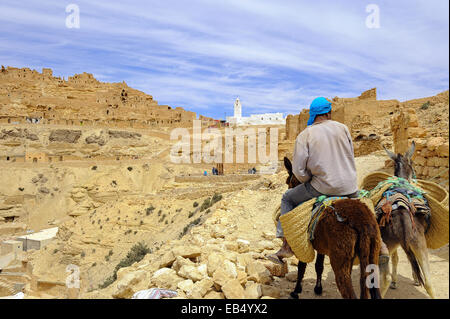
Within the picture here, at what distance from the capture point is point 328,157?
2.77 m

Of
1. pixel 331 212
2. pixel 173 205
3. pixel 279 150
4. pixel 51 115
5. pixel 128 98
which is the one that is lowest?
pixel 173 205

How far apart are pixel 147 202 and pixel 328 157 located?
709 inches

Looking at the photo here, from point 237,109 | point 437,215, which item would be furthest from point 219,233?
point 237,109

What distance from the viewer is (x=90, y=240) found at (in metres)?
18.5

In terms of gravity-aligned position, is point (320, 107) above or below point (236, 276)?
above

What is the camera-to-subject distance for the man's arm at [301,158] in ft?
9.36

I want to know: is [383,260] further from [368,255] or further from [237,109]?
[237,109]

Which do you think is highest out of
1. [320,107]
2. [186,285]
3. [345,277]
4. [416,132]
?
[416,132]

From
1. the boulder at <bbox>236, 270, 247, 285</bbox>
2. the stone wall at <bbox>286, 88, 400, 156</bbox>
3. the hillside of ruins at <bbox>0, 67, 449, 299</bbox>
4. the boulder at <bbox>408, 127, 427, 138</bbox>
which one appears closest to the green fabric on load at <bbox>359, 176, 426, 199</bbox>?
the hillside of ruins at <bbox>0, 67, 449, 299</bbox>

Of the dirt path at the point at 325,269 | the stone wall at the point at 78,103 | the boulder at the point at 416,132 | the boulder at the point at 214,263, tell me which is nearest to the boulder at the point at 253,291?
the dirt path at the point at 325,269

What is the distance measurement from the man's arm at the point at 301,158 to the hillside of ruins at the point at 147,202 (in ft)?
3.75
